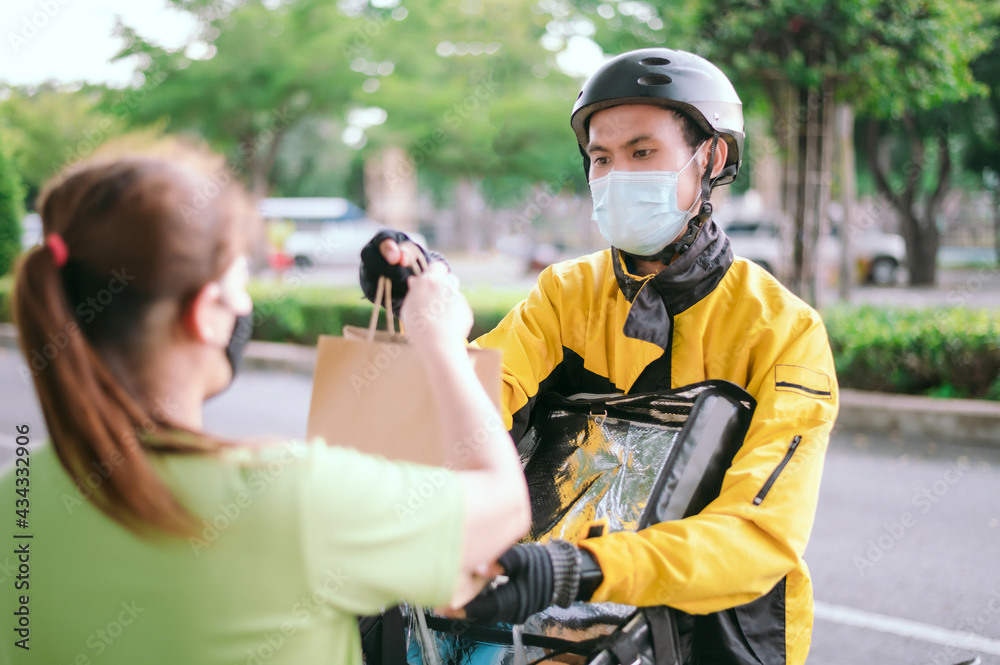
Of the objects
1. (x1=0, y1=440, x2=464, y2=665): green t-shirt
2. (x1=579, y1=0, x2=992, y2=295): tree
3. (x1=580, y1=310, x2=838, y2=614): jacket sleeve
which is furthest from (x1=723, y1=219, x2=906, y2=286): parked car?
(x1=0, y1=440, x2=464, y2=665): green t-shirt

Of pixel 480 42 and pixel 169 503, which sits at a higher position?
pixel 480 42

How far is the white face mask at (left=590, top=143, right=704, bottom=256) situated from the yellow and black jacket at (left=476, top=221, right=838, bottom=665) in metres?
0.08

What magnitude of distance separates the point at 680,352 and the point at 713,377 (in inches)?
3.7

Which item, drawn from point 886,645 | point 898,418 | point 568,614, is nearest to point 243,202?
point 568,614

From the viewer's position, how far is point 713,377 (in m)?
1.94

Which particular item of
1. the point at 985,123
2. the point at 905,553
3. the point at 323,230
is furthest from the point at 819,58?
the point at 323,230

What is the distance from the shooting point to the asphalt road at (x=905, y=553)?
3527 millimetres

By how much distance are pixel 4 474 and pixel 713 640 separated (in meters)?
1.24

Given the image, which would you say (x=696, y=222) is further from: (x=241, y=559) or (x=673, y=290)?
(x=241, y=559)

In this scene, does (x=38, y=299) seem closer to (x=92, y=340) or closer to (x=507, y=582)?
(x=92, y=340)

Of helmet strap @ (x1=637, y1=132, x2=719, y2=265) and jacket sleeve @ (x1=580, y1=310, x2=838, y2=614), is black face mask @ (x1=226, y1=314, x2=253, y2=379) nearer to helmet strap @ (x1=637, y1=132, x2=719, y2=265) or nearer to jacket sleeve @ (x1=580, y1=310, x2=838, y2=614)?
jacket sleeve @ (x1=580, y1=310, x2=838, y2=614)

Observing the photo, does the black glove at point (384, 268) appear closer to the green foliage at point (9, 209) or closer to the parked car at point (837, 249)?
the green foliage at point (9, 209)

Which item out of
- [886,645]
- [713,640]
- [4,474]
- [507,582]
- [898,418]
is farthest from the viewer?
[898,418]

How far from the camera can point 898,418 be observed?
661 cm
